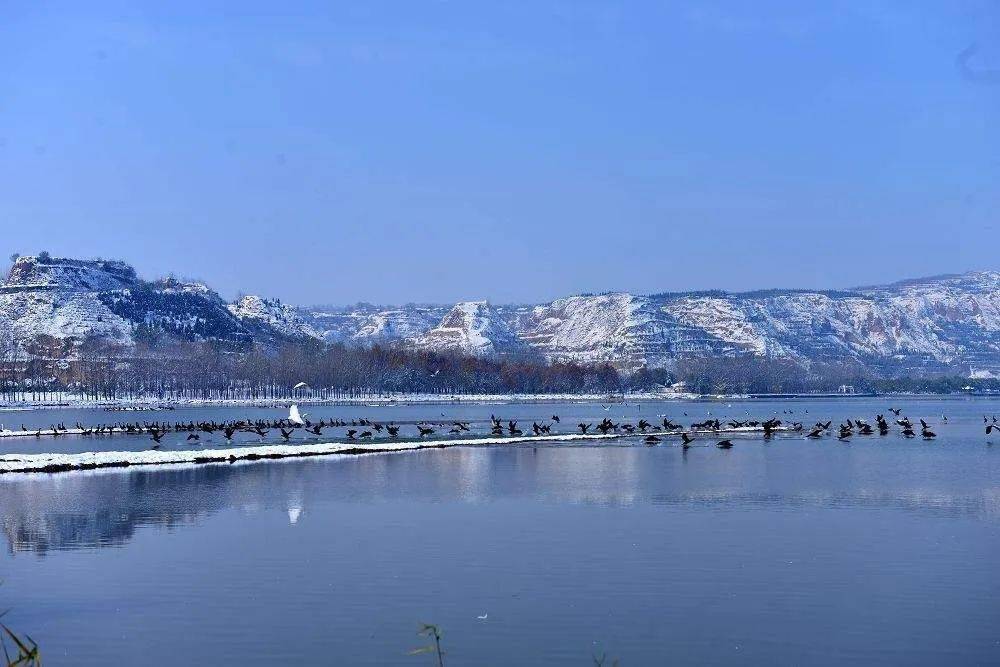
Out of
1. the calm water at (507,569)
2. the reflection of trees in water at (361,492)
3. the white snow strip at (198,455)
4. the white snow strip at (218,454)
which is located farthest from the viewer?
the white snow strip at (218,454)

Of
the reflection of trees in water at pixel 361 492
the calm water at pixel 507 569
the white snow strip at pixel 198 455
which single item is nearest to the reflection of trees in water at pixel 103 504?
the reflection of trees in water at pixel 361 492

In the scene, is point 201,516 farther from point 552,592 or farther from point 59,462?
point 59,462

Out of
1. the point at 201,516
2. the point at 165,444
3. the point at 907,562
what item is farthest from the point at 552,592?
the point at 165,444

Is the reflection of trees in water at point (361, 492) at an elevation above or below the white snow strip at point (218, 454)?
below

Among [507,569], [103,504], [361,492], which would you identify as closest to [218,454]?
[361,492]

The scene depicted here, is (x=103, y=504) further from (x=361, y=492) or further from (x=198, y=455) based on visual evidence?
(x=198, y=455)

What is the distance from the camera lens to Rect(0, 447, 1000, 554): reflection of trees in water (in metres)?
38.2

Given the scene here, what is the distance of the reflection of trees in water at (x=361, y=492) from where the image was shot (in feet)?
125

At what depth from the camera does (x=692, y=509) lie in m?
40.5

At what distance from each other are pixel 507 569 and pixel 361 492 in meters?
19.2

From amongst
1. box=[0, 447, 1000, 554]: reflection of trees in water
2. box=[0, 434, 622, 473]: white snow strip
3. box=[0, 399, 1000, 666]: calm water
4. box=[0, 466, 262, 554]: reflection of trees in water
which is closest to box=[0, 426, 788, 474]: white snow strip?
box=[0, 434, 622, 473]: white snow strip

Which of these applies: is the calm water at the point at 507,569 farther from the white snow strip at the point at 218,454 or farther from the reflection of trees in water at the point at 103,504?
the white snow strip at the point at 218,454

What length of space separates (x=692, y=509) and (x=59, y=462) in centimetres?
3257

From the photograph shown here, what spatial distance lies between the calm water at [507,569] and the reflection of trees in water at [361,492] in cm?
21
